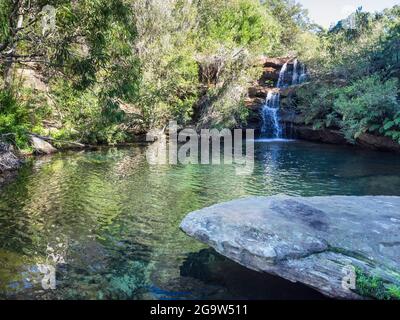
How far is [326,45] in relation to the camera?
24250 mm

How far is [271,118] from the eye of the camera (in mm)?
25688

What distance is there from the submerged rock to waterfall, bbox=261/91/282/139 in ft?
65.9

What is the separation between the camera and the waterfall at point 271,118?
25.4 meters

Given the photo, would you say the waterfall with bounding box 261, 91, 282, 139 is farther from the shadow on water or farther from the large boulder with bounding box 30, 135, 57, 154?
the shadow on water

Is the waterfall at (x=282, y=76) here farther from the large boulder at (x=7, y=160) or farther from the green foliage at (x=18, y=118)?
the large boulder at (x=7, y=160)

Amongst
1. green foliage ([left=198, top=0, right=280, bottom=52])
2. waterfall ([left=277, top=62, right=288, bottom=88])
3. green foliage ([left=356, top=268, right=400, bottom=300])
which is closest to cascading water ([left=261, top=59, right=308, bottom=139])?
waterfall ([left=277, top=62, right=288, bottom=88])

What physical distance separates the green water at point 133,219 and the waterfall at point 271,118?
368 inches

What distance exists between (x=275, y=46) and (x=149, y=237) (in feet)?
115

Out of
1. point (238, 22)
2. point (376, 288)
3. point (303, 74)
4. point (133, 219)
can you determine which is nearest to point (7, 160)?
point (133, 219)

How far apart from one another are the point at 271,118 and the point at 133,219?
19407 mm

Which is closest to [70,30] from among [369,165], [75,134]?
[75,134]

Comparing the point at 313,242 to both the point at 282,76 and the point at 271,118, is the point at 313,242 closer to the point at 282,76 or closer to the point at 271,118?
the point at 271,118

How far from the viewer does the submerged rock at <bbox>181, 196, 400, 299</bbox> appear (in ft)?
13.3

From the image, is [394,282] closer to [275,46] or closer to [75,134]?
[75,134]
